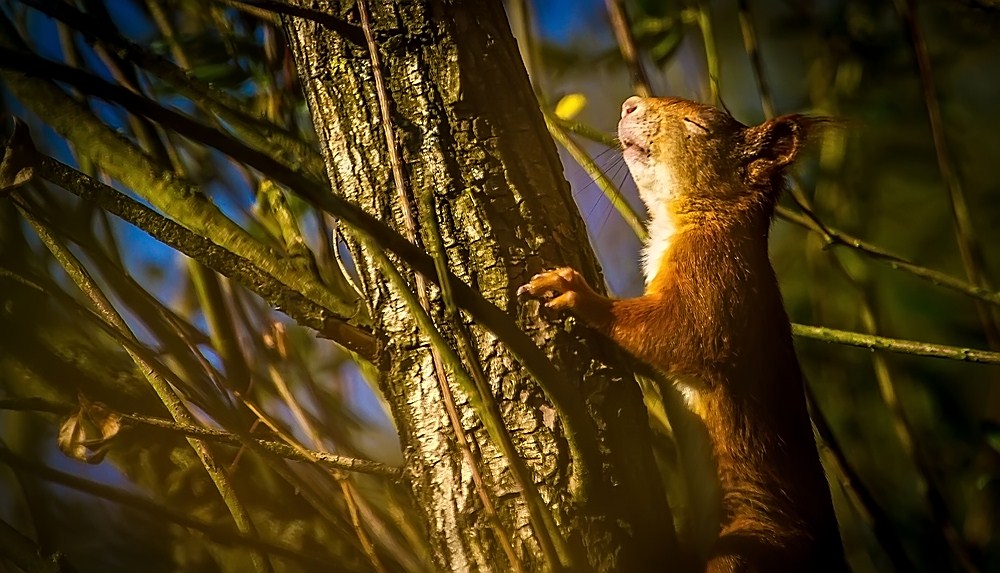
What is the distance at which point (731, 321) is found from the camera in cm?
131

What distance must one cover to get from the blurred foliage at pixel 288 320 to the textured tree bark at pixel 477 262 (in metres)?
0.20

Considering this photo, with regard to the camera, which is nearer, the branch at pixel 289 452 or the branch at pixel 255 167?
the branch at pixel 255 167

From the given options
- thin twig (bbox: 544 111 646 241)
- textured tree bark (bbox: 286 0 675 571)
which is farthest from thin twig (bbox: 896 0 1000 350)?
textured tree bark (bbox: 286 0 675 571)

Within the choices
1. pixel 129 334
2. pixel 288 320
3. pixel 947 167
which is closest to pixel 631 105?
pixel 947 167

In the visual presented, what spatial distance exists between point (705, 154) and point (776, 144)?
0.38ft

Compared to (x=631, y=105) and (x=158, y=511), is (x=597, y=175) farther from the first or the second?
(x=158, y=511)

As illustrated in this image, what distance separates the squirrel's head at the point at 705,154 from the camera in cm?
146

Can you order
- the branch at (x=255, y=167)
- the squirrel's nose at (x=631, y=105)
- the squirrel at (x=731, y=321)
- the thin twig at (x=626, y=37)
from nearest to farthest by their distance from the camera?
the branch at (x=255, y=167), the squirrel at (x=731, y=321), the thin twig at (x=626, y=37), the squirrel's nose at (x=631, y=105)

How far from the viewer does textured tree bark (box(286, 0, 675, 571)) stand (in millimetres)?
946

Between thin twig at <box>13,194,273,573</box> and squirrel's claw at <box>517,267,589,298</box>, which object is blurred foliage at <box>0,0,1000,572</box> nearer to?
thin twig at <box>13,194,273,573</box>

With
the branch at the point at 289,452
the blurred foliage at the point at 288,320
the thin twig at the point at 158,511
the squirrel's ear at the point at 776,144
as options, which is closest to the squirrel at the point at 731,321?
the squirrel's ear at the point at 776,144

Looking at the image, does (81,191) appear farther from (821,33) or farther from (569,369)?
(821,33)

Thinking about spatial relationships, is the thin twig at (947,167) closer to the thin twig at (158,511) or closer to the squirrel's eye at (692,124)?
the squirrel's eye at (692,124)

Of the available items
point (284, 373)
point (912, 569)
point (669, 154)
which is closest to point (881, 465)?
point (912, 569)
